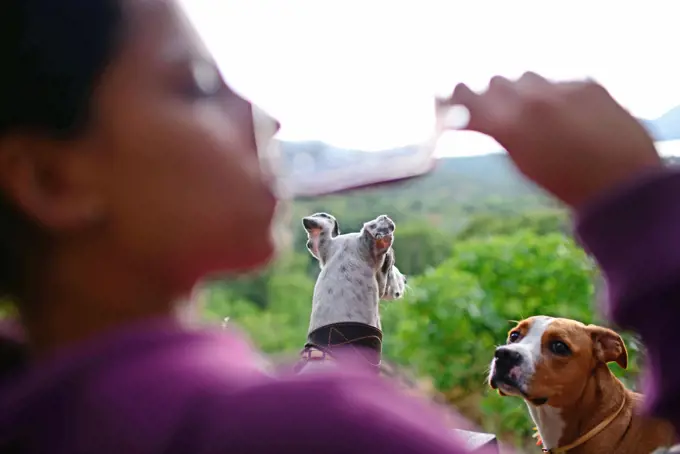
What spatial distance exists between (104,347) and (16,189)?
7 cm

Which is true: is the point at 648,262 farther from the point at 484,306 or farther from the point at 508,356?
the point at 484,306

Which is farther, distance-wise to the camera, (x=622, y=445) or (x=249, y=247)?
(x=622, y=445)

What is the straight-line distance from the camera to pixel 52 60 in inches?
10.0

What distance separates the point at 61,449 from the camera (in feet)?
0.70

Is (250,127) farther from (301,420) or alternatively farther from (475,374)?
(475,374)

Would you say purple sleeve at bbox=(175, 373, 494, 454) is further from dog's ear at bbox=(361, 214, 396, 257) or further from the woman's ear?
dog's ear at bbox=(361, 214, 396, 257)

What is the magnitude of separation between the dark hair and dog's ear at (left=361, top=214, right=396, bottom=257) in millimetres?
603

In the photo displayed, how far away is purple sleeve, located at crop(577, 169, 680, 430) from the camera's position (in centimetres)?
27

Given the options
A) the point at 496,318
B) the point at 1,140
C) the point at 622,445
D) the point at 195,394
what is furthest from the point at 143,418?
the point at 496,318

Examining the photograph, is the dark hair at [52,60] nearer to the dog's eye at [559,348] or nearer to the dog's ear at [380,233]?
the dog's ear at [380,233]

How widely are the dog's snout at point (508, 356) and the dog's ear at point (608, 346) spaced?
0.14 m

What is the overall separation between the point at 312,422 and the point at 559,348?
94 centimetres

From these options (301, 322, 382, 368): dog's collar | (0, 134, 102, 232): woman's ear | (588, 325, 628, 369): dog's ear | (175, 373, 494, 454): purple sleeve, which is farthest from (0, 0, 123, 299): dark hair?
(588, 325, 628, 369): dog's ear

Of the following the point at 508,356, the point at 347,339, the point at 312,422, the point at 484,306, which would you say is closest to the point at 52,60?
the point at 312,422
